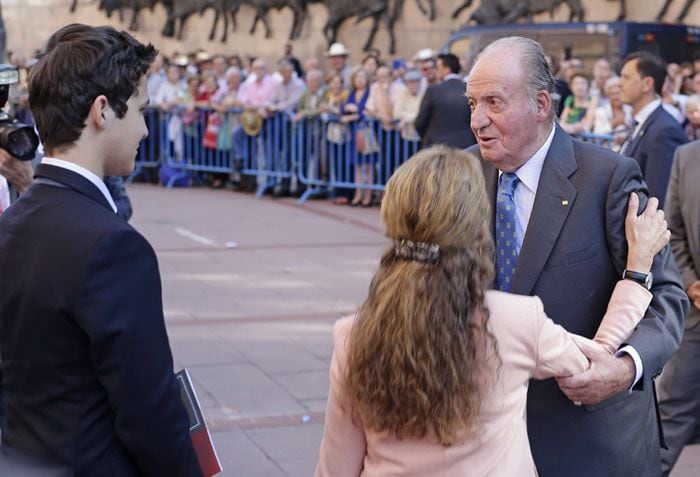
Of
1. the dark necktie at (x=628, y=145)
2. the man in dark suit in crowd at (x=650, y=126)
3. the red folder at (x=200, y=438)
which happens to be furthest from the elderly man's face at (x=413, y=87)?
the red folder at (x=200, y=438)

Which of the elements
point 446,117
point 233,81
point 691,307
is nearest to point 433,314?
point 691,307

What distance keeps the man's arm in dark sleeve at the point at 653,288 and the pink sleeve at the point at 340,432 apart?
0.72 m

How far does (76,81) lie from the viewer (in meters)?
2.36

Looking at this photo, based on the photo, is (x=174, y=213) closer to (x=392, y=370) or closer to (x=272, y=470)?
(x=272, y=470)

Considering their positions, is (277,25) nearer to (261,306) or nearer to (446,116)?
(446,116)

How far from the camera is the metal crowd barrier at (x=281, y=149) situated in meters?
14.0

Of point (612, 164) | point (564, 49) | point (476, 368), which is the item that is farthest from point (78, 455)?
point (564, 49)

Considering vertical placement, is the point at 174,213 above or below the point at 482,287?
below

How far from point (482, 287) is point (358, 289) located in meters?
6.59

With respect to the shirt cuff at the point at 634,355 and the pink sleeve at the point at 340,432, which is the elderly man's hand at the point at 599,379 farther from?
the pink sleeve at the point at 340,432

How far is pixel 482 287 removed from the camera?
7.65 ft

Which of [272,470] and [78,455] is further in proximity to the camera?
[272,470]

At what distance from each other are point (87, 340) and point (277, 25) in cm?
Answer: 2216

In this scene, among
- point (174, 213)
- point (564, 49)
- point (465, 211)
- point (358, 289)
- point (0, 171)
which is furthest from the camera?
point (564, 49)
